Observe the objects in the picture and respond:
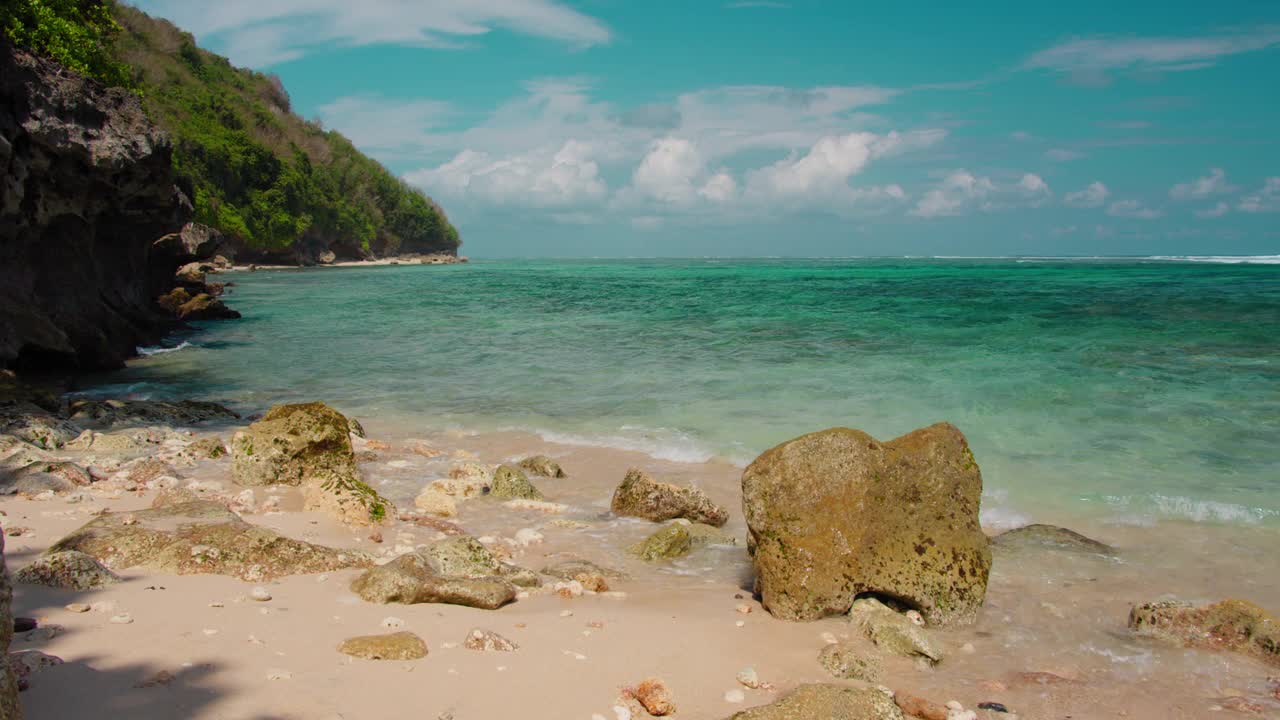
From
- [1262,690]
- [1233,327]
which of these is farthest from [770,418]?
[1233,327]

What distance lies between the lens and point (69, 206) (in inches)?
527

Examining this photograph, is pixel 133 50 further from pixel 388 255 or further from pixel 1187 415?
pixel 1187 415

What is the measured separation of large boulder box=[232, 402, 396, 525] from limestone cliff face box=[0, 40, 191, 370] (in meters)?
6.69

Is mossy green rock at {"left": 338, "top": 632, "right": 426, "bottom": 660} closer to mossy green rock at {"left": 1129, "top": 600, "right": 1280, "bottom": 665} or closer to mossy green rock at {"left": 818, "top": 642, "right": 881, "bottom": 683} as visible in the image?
mossy green rock at {"left": 818, "top": 642, "right": 881, "bottom": 683}

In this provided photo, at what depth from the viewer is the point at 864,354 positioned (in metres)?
17.2

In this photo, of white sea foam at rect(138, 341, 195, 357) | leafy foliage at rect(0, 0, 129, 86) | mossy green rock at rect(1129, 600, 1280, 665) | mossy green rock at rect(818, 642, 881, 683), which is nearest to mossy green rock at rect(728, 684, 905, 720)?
mossy green rock at rect(818, 642, 881, 683)

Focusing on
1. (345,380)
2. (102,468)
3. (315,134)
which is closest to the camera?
(102,468)

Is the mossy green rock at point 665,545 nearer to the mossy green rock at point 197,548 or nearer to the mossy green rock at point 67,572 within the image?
the mossy green rock at point 197,548

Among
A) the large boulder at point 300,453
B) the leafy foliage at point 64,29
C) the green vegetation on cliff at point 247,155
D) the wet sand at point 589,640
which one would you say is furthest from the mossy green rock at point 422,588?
the green vegetation on cliff at point 247,155

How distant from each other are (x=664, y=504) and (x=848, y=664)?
300 cm

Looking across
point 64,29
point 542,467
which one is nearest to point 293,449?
point 542,467

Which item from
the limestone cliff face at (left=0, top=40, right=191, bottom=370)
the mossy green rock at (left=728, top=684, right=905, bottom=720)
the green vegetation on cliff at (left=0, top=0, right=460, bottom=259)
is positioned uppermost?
the green vegetation on cliff at (left=0, top=0, right=460, bottom=259)

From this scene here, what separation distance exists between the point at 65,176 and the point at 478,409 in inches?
328

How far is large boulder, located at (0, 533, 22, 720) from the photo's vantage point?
2346 mm
